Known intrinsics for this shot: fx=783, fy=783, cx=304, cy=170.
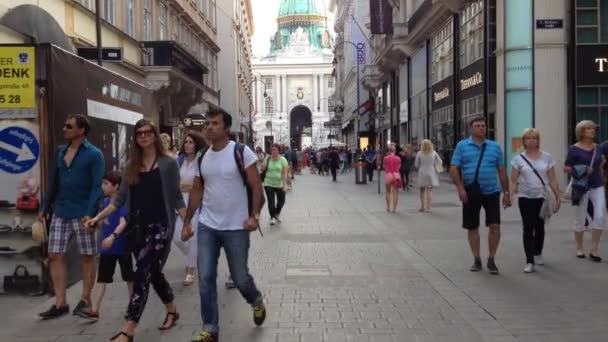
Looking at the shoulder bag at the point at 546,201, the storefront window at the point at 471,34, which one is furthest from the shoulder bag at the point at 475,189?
the storefront window at the point at 471,34

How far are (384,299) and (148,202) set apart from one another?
8.87 feet

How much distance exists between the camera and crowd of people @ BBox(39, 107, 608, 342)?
5.92 metres

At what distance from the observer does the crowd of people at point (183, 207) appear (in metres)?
5.92

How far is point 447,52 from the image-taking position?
1235 inches

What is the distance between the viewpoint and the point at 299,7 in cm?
14488

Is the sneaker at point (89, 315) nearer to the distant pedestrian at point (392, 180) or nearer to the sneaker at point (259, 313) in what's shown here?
the sneaker at point (259, 313)

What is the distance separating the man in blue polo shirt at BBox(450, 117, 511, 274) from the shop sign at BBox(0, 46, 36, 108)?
4638mm

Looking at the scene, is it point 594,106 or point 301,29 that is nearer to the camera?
point 594,106

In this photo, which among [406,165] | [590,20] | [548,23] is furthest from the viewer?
[406,165]

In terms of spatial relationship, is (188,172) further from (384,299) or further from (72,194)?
(384,299)

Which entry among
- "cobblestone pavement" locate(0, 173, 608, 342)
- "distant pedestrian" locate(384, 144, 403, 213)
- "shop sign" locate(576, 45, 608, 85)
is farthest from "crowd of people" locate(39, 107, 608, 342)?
"shop sign" locate(576, 45, 608, 85)

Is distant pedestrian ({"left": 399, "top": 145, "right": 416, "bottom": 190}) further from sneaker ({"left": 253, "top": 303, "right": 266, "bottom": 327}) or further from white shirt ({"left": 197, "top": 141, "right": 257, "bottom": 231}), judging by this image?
white shirt ({"left": 197, "top": 141, "right": 257, "bottom": 231})

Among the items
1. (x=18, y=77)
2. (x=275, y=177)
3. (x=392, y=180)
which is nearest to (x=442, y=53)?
(x=392, y=180)

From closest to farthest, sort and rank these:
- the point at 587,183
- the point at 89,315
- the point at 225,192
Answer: the point at 225,192, the point at 89,315, the point at 587,183
